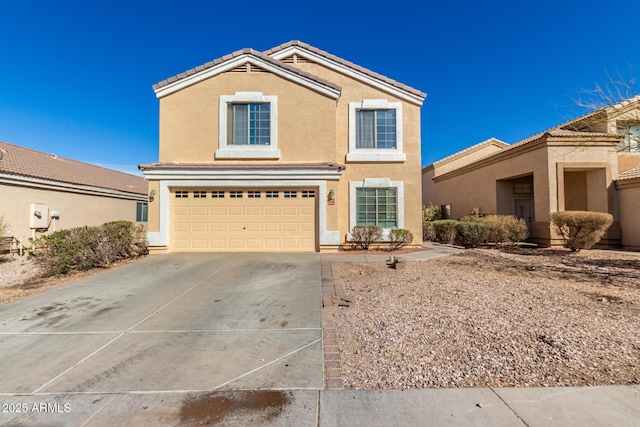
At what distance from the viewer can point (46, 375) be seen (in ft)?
11.4

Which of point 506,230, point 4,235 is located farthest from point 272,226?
point 4,235

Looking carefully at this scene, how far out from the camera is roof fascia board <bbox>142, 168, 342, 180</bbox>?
1178 centimetres

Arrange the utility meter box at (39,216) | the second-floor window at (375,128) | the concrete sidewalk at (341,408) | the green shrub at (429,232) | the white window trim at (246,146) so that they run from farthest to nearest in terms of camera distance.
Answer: the green shrub at (429,232) < the utility meter box at (39,216) < the second-floor window at (375,128) < the white window trim at (246,146) < the concrete sidewalk at (341,408)

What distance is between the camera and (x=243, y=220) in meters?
12.1

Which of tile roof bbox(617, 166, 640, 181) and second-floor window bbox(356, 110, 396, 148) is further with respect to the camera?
second-floor window bbox(356, 110, 396, 148)

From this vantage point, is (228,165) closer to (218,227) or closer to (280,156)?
(280,156)

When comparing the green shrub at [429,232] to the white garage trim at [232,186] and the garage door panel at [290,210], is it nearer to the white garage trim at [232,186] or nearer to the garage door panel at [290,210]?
the white garage trim at [232,186]

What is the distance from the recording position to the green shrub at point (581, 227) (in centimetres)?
1152

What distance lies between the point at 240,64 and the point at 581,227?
610 inches

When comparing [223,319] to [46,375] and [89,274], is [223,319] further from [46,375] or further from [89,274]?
[89,274]

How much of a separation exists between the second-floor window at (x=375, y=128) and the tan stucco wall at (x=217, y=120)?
1580 mm

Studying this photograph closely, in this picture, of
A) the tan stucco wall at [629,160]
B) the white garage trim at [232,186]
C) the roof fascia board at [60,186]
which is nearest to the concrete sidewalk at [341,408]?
the white garage trim at [232,186]

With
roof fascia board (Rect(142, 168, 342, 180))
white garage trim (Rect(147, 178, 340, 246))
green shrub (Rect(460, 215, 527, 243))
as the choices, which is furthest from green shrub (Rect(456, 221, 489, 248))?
roof fascia board (Rect(142, 168, 342, 180))

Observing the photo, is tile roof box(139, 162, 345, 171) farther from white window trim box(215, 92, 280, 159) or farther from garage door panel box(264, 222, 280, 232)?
garage door panel box(264, 222, 280, 232)
